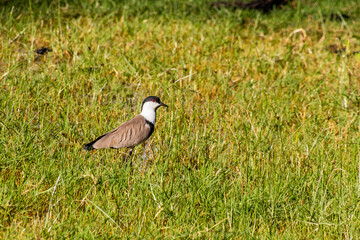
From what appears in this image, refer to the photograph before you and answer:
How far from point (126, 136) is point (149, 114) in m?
0.36

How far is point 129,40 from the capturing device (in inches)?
265

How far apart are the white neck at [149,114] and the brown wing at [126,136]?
0.09 metres

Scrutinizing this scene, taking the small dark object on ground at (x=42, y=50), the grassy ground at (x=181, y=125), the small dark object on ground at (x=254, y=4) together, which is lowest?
the grassy ground at (x=181, y=125)

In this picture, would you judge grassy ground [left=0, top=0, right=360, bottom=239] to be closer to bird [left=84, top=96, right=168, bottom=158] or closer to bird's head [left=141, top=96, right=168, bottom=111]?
bird [left=84, top=96, right=168, bottom=158]

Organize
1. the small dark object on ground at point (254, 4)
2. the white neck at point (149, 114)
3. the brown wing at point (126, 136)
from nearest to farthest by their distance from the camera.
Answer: the brown wing at point (126, 136), the white neck at point (149, 114), the small dark object on ground at point (254, 4)

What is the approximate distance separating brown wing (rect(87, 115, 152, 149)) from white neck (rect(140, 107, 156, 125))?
94mm

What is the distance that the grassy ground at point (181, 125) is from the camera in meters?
3.25

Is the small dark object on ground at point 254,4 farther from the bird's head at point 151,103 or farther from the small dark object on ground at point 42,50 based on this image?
the bird's head at point 151,103

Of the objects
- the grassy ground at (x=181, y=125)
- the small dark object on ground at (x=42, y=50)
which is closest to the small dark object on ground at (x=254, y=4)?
the grassy ground at (x=181, y=125)

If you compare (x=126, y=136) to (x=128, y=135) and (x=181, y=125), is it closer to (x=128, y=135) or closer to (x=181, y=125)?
(x=128, y=135)

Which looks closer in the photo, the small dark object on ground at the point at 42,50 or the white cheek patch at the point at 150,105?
the white cheek patch at the point at 150,105

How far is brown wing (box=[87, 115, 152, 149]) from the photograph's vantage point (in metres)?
3.78

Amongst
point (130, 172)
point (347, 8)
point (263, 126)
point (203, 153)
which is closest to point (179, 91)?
point (263, 126)

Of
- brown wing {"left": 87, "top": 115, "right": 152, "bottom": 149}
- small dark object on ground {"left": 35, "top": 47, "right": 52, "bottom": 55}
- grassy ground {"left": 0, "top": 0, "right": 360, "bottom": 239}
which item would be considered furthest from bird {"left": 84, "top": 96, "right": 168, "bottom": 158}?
small dark object on ground {"left": 35, "top": 47, "right": 52, "bottom": 55}
